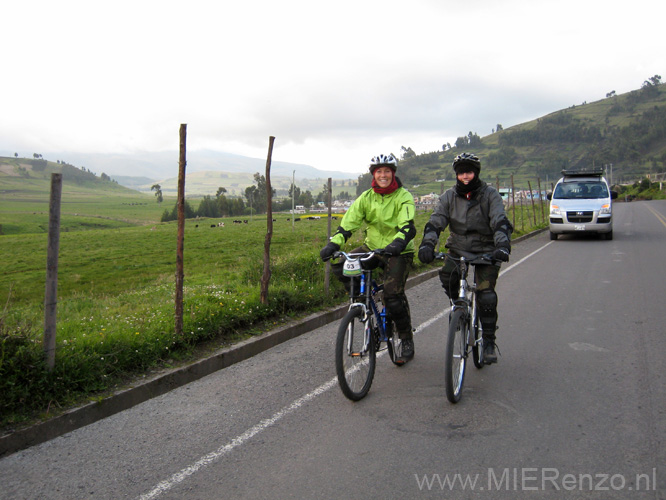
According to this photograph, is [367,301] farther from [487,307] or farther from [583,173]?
[583,173]

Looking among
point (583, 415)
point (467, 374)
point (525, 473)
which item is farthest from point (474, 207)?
point (525, 473)

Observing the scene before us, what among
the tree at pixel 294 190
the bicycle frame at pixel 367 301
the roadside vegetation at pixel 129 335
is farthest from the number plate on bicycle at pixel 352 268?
the tree at pixel 294 190

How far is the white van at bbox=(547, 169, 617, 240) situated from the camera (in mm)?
18172

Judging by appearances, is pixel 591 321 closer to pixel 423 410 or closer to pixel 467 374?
pixel 467 374

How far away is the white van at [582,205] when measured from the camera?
715 inches

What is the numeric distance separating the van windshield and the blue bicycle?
17021mm

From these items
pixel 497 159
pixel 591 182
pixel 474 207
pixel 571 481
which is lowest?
pixel 571 481

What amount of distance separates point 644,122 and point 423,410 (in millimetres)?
206560

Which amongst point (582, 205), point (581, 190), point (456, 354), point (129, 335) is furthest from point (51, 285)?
point (581, 190)

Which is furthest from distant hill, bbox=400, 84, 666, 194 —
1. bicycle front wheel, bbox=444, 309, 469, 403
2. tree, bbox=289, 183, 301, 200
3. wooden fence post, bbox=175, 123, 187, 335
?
bicycle front wheel, bbox=444, 309, 469, 403

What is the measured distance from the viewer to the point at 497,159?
19338 centimetres

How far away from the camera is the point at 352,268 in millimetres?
4344

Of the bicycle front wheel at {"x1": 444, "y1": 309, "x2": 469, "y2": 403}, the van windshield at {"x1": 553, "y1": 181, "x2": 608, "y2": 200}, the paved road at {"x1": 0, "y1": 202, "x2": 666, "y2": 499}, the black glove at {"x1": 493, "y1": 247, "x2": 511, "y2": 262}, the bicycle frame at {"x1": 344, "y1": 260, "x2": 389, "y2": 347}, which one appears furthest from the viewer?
the van windshield at {"x1": 553, "y1": 181, "x2": 608, "y2": 200}

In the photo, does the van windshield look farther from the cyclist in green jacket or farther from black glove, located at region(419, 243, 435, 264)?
black glove, located at region(419, 243, 435, 264)
